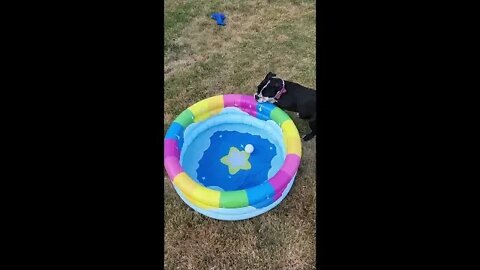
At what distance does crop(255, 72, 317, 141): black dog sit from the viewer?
4055mm

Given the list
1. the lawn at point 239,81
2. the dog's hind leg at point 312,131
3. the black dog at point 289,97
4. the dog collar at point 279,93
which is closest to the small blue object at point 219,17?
the lawn at point 239,81

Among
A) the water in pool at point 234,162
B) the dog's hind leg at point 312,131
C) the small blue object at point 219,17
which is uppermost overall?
the small blue object at point 219,17

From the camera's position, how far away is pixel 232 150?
424 centimetres

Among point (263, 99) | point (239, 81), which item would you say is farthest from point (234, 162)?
point (239, 81)

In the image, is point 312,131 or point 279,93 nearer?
point 279,93

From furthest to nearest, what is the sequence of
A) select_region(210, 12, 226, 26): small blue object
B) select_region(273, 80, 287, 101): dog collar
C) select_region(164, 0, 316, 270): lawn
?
select_region(210, 12, 226, 26): small blue object → select_region(273, 80, 287, 101): dog collar → select_region(164, 0, 316, 270): lawn

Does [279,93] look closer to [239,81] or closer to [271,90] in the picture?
[271,90]

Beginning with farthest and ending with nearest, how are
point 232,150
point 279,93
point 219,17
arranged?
point 219,17 → point 232,150 → point 279,93

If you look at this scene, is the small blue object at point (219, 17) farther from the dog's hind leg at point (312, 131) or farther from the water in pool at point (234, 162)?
the dog's hind leg at point (312, 131)

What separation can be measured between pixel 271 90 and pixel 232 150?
722 millimetres

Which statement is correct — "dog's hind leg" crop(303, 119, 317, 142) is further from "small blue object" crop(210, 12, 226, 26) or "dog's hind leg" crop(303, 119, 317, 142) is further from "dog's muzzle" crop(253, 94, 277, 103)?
"small blue object" crop(210, 12, 226, 26)

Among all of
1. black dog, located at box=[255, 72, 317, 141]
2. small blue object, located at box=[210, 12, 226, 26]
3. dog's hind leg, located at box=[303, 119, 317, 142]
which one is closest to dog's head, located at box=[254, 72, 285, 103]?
black dog, located at box=[255, 72, 317, 141]

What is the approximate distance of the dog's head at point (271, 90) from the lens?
4121 millimetres

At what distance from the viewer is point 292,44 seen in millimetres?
5336
